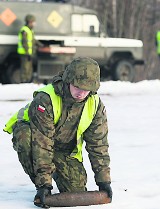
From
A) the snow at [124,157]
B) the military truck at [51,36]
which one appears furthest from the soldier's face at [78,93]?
the military truck at [51,36]

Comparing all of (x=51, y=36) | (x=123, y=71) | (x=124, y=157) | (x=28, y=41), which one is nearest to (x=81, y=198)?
(x=124, y=157)

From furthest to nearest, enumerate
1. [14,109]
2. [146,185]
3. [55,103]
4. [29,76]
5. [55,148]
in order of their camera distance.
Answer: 1. [29,76]
2. [14,109]
3. [146,185]
4. [55,148]
5. [55,103]

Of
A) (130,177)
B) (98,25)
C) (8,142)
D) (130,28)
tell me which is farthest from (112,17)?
(130,177)

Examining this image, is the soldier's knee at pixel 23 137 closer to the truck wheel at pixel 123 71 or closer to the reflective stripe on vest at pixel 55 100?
the reflective stripe on vest at pixel 55 100

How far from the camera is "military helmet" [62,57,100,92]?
13.5 ft

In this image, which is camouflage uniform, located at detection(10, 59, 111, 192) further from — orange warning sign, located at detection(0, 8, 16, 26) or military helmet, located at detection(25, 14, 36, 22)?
orange warning sign, located at detection(0, 8, 16, 26)

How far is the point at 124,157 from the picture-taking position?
6.69 metres

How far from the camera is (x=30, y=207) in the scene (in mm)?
4492

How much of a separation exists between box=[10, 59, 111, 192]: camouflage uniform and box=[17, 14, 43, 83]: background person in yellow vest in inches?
389

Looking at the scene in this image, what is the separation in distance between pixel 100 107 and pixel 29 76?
10636mm

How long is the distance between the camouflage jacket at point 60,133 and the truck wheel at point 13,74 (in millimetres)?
10928

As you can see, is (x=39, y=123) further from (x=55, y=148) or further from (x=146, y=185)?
Answer: (x=146, y=185)

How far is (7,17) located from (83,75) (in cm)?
1090

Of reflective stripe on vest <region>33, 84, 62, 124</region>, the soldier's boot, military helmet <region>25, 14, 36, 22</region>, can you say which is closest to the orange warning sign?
military helmet <region>25, 14, 36, 22</region>
